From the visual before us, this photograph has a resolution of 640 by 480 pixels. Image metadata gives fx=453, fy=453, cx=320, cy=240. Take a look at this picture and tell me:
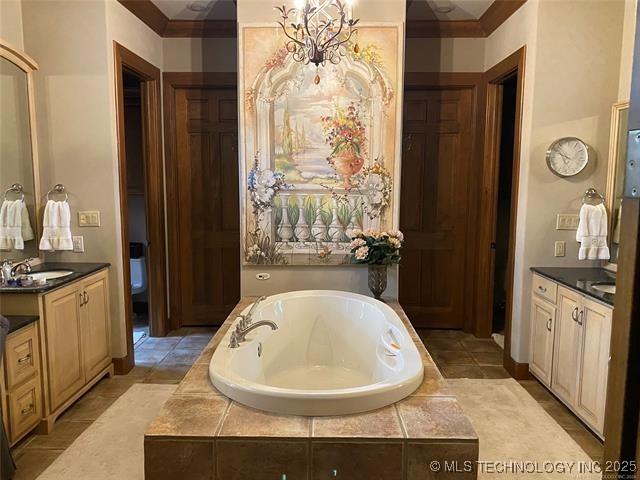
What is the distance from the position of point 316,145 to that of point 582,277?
213 centimetres

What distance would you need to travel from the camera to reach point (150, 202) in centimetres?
423

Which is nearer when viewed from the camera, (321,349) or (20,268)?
(20,268)

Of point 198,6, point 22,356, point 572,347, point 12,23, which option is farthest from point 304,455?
point 198,6

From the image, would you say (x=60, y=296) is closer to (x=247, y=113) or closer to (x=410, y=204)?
(x=247, y=113)

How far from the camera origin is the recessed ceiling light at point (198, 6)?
382cm

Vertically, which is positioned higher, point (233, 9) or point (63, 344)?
point (233, 9)

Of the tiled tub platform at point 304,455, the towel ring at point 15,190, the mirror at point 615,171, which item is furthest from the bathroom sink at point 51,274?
the mirror at point 615,171

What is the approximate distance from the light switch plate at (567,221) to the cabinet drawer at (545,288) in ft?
1.40

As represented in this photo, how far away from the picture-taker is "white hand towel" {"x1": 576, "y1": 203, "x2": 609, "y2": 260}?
3.08 m

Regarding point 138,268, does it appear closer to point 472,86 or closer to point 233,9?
point 233,9

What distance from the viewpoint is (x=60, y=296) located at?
2.83m

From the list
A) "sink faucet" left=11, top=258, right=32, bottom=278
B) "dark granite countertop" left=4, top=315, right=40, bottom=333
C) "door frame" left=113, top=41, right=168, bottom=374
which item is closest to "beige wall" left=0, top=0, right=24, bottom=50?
"door frame" left=113, top=41, right=168, bottom=374

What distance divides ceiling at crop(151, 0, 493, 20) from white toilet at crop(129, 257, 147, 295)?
8.06ft

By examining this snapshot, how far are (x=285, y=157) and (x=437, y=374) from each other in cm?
208
